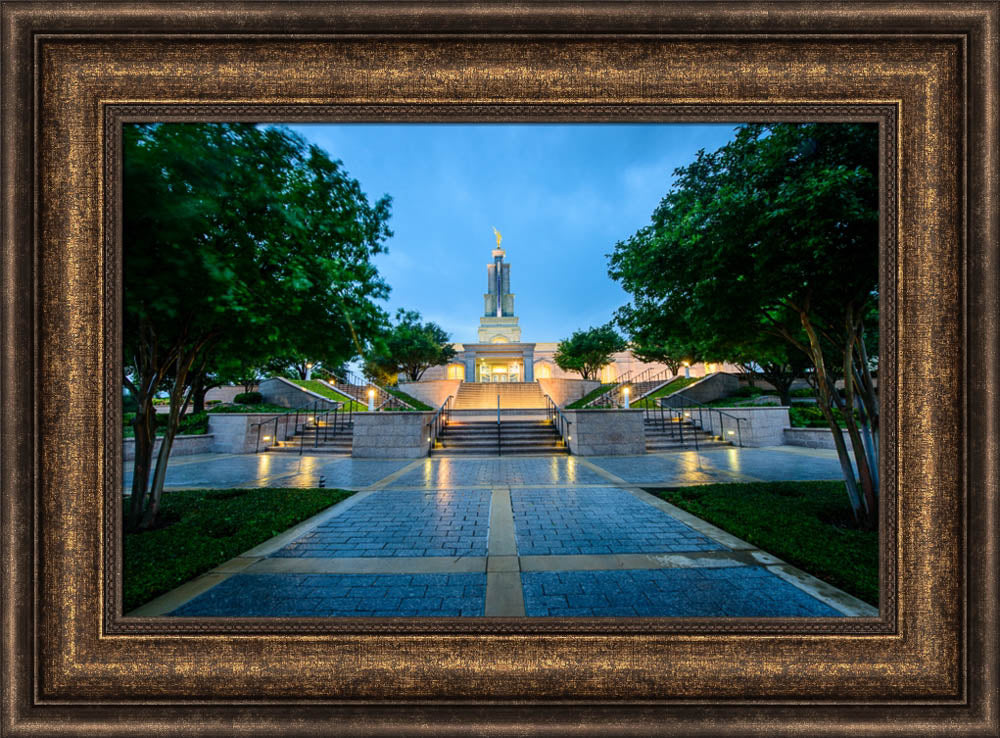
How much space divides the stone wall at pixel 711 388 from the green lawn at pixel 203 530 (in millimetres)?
22173

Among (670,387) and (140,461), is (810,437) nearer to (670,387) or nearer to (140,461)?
(670,387)

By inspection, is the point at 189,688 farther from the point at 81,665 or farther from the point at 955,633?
the point at 955,633

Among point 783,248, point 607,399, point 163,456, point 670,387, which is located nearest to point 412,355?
point 607,399

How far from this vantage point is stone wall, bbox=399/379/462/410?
76.1 ft

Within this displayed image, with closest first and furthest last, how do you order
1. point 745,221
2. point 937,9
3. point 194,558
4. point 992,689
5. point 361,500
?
point 992,689
point 937,9
point 194,558
point 745,221
point 361,500

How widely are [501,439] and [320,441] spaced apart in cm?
708

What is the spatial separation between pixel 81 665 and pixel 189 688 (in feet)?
1.89

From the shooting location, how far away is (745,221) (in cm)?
401

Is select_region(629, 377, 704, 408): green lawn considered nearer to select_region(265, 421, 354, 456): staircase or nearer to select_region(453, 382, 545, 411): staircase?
select_region(453, 382, 545, 411): staircase

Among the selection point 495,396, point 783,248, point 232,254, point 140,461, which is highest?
point 783,248

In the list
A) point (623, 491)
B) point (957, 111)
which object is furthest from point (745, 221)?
point (623, 491)

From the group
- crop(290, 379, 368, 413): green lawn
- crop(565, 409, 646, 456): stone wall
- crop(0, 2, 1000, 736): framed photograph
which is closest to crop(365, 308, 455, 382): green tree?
crop(290, 379, 368, 413): green lawn

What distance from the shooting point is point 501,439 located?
13.0 metres

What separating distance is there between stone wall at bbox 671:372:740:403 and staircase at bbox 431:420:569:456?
13263mm
